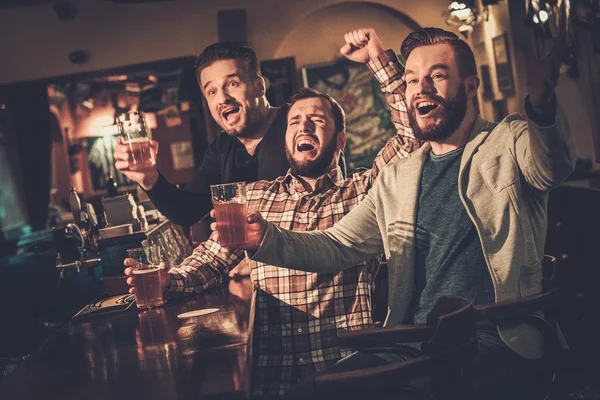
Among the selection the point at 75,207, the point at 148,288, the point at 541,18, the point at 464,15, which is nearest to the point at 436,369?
the point at 148,288

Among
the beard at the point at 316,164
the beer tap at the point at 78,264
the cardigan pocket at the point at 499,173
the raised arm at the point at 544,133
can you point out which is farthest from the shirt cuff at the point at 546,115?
the beer tap at the point at 78,264

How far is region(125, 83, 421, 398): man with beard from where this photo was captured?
2877mm

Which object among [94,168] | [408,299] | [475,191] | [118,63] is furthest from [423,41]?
[94,168]

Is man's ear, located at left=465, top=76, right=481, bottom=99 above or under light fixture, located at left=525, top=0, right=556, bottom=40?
under

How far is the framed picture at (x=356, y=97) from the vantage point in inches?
314

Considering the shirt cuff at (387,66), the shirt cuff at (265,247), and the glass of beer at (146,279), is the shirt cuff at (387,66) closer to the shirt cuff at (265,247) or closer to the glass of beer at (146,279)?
the shirt cuff at (265,247)

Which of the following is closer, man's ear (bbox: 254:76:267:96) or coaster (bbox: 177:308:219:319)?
coaster (bbox: 177:308:219:319)

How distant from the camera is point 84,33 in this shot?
800 centimetres

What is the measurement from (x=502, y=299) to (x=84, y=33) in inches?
267

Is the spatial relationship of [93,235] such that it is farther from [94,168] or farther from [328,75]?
[94,168]

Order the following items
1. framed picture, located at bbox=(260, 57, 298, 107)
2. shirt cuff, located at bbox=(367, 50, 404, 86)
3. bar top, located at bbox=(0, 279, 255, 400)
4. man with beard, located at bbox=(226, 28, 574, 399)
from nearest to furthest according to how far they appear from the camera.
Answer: bar top, located at bbox=(0, 279, 255, 400) → man with beard, located at bbox=(226, 28, 574, 399) → shirt cuff, located at bbox=(367, 50, 404, 86) → framed picture, located at bbox=(260, 57, 298, 107)

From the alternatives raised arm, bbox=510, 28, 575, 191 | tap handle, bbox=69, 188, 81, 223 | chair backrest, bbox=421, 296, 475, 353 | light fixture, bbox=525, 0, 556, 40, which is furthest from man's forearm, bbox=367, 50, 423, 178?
light fixture, bbox=525, 0, 556, 40

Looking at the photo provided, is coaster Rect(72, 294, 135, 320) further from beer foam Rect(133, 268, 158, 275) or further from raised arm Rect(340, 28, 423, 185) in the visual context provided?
raised arm Rect(340, 28, 423, 185)

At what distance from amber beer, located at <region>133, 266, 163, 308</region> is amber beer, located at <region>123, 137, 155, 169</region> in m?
0.40
